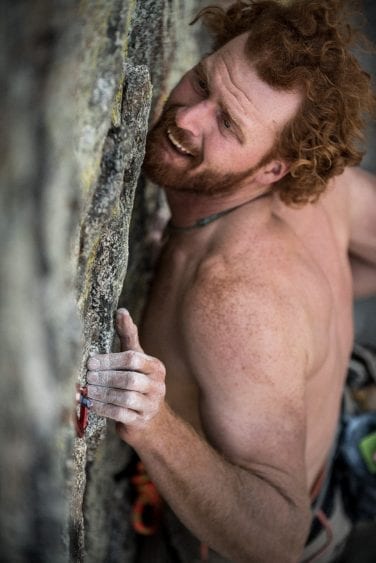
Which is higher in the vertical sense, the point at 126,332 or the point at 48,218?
the point at 48,218

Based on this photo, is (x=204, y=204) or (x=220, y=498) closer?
(x=220, y=498)

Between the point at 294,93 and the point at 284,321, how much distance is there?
577 mm

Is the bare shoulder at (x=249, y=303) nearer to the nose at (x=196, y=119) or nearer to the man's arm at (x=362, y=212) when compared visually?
the nose at (x=196, y=119)

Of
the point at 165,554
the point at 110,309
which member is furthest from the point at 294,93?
the point at 165,554

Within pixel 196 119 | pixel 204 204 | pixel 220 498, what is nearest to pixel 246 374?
pixel 220 498

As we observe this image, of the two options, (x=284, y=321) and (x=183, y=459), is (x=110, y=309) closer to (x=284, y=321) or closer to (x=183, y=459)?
(x=183, y=459)

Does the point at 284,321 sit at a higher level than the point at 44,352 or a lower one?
lower

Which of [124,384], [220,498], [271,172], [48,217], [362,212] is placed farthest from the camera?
[362,212]

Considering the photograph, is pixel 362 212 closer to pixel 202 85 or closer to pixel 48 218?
pixel 202 85

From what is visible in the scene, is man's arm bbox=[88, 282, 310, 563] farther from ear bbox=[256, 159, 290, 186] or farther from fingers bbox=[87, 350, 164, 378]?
ear bbox=[256, 159, 290, 186]

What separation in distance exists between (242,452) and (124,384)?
49 cm

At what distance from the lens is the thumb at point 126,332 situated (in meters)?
1.52

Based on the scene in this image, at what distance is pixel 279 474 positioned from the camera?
1.80m

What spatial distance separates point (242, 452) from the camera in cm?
181
